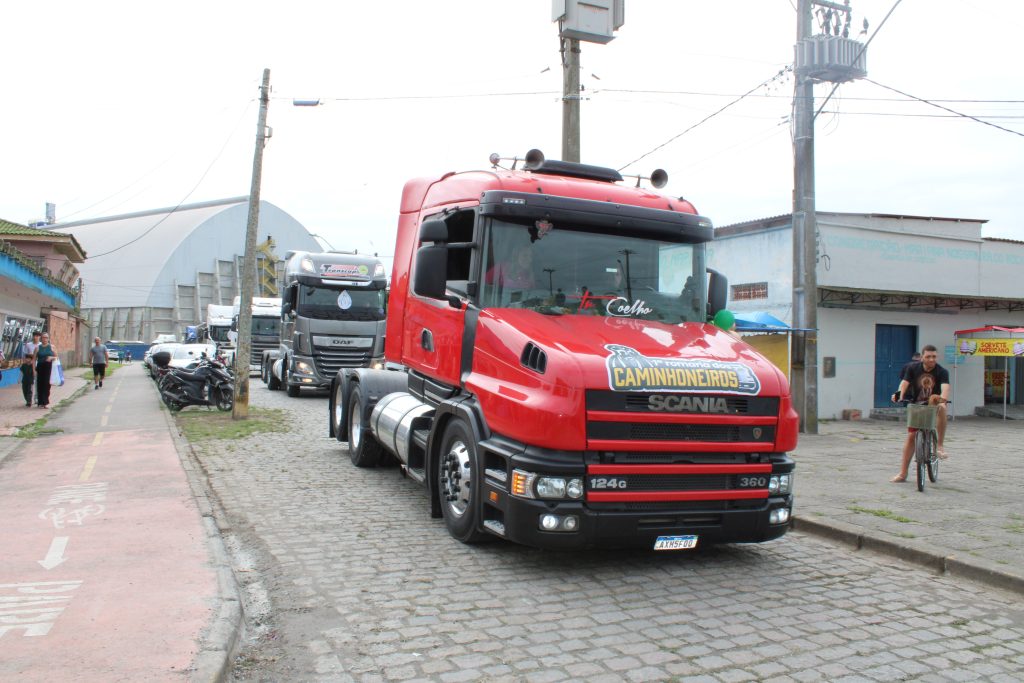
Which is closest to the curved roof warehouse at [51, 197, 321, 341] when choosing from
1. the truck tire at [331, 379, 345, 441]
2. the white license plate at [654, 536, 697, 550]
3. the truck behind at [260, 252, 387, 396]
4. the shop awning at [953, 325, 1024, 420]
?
the truck behind at [260, 252, 387, 396]

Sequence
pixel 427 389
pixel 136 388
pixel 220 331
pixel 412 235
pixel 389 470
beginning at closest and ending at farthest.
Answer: pixel 427 389
pixel 412 235
pixel 389 470
pixel 136 388
pixel 220 331

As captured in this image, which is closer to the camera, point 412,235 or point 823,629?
point 823,629

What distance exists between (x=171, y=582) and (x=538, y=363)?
118 inches

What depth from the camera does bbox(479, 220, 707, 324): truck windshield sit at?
266 inches

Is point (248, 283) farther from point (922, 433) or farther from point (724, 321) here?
point (922, 433)

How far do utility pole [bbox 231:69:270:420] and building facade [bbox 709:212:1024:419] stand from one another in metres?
10.3

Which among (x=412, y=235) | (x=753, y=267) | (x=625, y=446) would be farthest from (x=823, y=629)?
(x=753, y=267)

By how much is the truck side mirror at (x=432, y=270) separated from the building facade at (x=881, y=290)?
1318 cm

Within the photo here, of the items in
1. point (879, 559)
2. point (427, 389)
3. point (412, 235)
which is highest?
point (412, 235)

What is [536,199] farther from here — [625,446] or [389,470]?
[389,470]

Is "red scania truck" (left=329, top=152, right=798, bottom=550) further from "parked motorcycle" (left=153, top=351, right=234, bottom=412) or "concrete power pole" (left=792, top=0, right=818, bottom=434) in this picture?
"parked motorcycle" (left=153, top=351, right=234, bottom=412)

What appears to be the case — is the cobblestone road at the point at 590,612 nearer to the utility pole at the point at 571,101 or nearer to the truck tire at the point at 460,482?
the truck tire at the point at 460,482

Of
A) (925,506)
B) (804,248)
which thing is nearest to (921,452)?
(925,506)

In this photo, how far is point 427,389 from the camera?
8109mm
